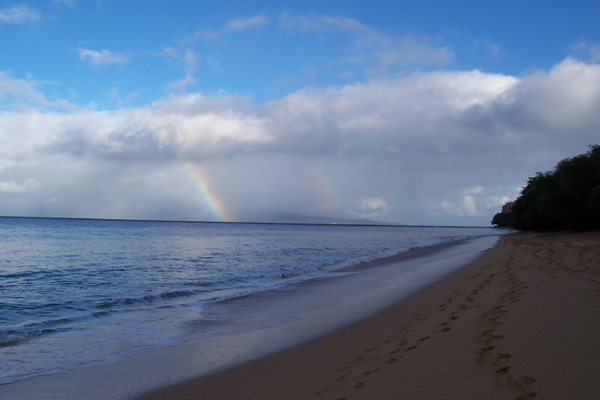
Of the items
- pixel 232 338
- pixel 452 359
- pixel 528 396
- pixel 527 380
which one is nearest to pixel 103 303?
pixel 232 338

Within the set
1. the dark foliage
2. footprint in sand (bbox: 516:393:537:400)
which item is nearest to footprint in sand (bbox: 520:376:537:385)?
footprint in sand (bbox: 516:393:537:400)

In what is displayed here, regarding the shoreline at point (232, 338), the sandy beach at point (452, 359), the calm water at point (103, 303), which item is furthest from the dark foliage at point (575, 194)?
the sandy beach at point (452, 359)

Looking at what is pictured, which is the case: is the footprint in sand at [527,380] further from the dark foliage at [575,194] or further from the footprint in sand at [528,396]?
the dark foliage at [575,194]

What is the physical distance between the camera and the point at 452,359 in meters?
5.08

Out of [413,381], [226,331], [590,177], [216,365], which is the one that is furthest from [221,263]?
[590,177]

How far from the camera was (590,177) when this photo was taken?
1702 inches

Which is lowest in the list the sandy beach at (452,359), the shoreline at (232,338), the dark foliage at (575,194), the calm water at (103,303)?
the calm water at (103,303)

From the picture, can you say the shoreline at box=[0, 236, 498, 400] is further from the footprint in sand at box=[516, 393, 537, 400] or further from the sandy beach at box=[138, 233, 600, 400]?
the footprint in sand at box=[516, 393, 537, 400]

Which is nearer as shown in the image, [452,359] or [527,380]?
[527,380]

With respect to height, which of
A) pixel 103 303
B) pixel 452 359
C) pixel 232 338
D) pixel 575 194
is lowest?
pixel 103 303

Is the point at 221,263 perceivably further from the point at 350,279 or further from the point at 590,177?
the point at 590,177

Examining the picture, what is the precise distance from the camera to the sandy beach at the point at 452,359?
4.05 meters

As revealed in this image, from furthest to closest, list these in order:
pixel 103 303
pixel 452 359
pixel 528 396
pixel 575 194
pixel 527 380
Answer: pixel 575 194, pixel 103 303, pixel 452 359, pixel 527 380, pixel 528 396

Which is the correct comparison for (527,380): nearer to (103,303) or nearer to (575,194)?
(103,303)
